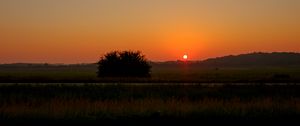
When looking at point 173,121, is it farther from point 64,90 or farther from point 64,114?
point 64,90

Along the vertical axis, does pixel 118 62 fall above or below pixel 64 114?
above

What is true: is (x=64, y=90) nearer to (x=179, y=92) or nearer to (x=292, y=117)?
(x=179, y=92)

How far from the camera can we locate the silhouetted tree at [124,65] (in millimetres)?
69125

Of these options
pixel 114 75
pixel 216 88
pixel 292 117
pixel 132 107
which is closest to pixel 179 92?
pixel 216 88

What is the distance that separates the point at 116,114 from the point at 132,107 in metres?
2.19

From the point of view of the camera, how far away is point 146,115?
60.4 ft

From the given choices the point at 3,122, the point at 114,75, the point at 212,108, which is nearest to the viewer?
the point at 3,122

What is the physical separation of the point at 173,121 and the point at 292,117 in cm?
391

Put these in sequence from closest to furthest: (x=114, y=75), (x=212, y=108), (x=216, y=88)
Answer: (x=212, y=108)
(x=216, y=88)
(x=114, y=75)

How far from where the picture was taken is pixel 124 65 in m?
69.1

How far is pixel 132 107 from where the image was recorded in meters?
20.9

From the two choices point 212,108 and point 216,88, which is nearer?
point 212,108

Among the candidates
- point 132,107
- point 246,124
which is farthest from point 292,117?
point 132,107

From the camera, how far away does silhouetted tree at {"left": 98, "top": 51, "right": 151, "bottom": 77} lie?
69.1m
